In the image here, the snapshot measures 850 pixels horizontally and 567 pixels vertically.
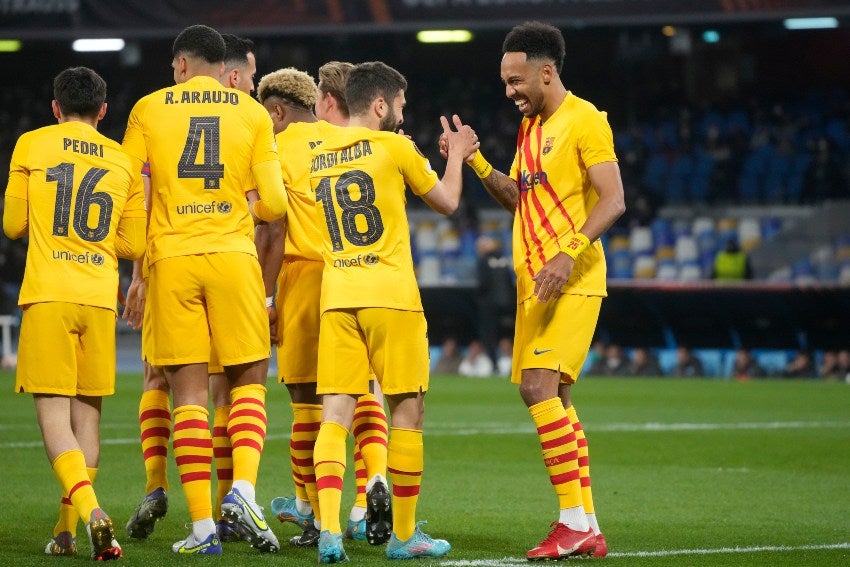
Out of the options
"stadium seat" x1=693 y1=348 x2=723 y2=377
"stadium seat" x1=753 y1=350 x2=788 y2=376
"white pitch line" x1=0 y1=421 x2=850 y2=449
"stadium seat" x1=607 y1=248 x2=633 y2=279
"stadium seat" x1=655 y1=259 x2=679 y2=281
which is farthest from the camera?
"stadium seat" x1=607 y1=248 x2=633 y2=279

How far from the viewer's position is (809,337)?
63.3ft

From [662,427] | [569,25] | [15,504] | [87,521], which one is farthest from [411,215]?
[87,521]

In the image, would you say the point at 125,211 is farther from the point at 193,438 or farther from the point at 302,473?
the point at 302,473

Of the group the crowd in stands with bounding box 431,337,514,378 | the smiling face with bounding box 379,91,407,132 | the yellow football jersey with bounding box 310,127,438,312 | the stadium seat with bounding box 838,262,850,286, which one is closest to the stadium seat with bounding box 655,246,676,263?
the stadium seat with bounding box 838,262,850,286

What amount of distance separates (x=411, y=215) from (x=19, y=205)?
2132 cm

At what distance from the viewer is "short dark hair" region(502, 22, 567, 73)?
6.32 m

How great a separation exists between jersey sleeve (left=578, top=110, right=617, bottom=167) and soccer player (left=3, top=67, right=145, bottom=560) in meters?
1.97

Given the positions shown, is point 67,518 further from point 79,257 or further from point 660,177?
point 660,177

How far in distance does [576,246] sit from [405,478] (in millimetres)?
1229

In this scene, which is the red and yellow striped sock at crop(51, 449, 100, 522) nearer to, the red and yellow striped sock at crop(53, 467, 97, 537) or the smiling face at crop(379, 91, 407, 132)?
the red and yellow striped sock at crop(53, 467, 97, 537)

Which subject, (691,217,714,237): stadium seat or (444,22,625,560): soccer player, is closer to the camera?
(444,22,625,560): soccer player

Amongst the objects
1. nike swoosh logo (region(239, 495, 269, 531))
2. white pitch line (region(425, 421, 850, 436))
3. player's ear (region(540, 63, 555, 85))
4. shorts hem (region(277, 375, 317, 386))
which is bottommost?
white pitch line (region(425, 421, 850, 436))

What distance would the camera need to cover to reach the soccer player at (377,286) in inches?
239

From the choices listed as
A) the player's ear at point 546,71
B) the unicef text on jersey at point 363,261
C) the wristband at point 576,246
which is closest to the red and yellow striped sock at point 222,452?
the unicef text on jersey at point 363,261
